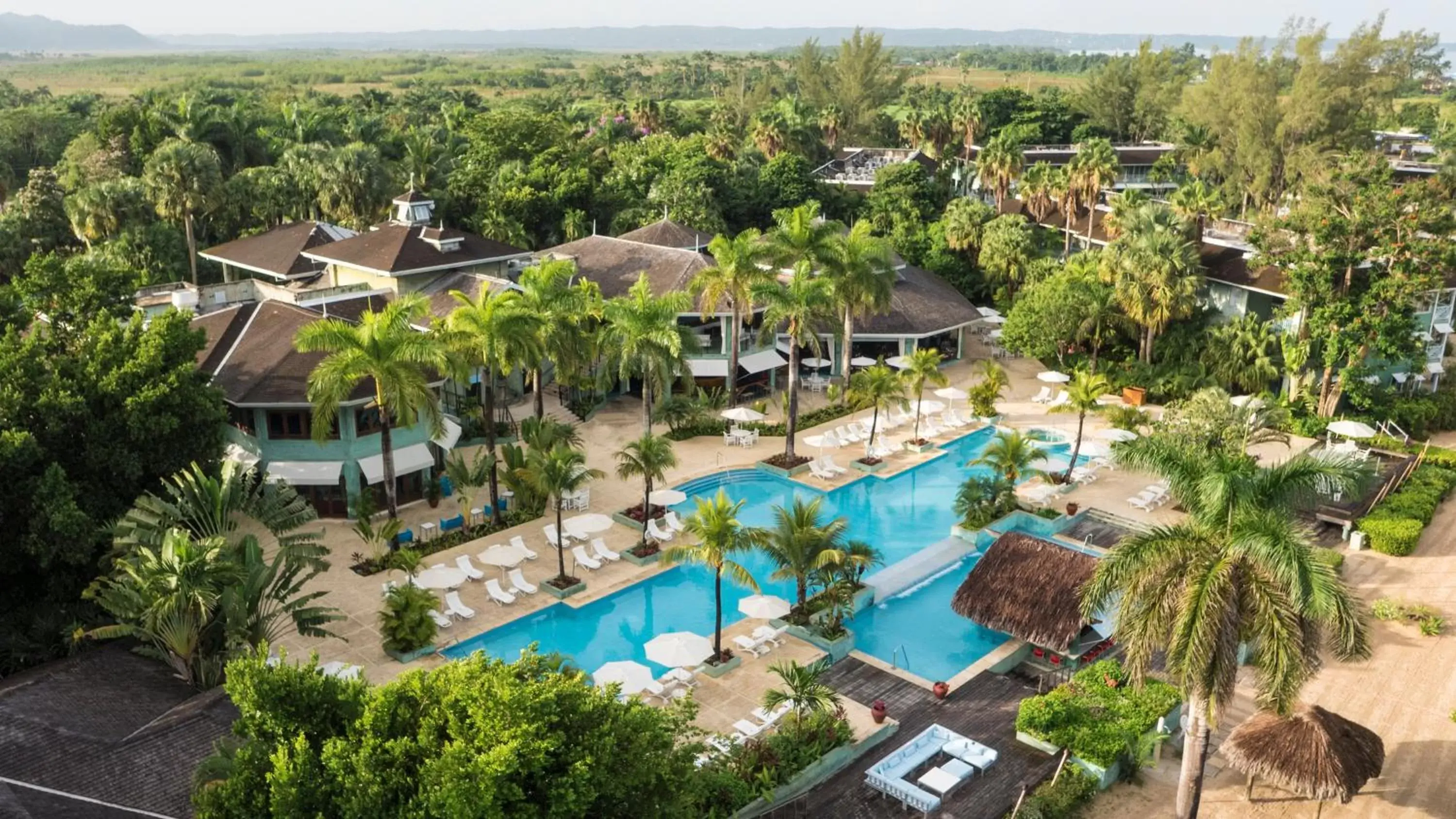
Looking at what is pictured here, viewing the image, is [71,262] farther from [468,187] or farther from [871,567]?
[468,187]

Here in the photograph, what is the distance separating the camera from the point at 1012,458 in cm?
3105

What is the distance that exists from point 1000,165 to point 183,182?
38923 millimetres

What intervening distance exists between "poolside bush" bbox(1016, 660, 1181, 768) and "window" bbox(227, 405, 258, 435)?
826 inches

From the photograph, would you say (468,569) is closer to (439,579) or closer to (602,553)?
(439,579)

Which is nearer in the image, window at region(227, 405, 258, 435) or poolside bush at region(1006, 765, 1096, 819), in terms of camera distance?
poolside bush at region(1006, 765, 1096, 819)

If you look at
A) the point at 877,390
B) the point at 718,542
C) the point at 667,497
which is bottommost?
the point at 667,497

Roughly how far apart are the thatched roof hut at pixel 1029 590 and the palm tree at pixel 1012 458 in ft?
20.7

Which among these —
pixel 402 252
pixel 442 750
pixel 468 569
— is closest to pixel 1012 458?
pixel 468 569

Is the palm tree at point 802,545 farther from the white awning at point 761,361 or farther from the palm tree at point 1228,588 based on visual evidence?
the white awning at point 761,361

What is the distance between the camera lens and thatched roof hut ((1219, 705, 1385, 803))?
1800 cm

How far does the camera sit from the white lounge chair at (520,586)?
26.2 meters

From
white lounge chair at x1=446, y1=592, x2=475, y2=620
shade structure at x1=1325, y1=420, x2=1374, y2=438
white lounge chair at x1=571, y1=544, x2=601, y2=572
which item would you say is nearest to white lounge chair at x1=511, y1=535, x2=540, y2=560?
white lounge chair at x1=571, y1=544, x2=601, y2=572

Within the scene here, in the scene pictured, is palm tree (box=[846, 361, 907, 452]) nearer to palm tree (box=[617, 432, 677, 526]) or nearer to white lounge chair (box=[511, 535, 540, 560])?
palm tree (box=[617, 432, 677, 526])

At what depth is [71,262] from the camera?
2678 cm
